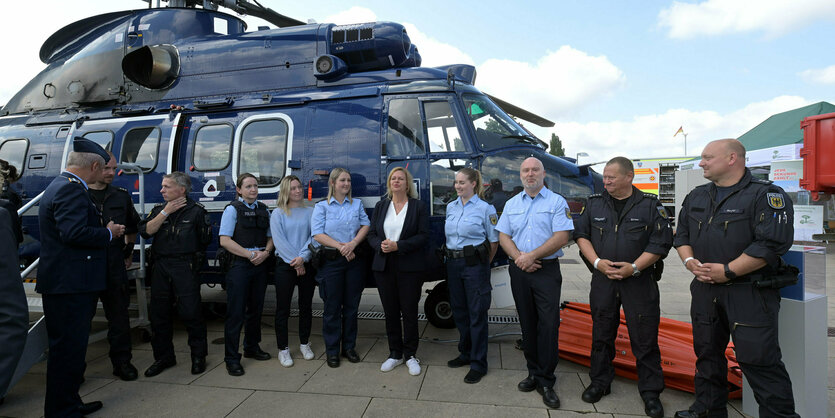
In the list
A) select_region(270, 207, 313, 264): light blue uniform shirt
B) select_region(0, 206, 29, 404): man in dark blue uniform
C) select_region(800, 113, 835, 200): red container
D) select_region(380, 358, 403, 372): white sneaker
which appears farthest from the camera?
select_region(800, 113, 835, 200): red container

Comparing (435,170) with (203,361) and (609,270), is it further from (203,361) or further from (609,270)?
(203,361)

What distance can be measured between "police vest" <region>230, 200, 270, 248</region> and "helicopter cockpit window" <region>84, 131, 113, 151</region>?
2.71 m

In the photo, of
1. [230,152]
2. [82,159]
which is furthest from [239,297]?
[230,152]

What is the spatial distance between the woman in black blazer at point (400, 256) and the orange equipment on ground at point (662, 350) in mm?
1526

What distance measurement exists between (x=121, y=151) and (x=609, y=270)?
5857mm

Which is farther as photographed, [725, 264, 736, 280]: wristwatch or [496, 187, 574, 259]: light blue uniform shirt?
[496, 187, 574, 259]: light blue uniform shirt

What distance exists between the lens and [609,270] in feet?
10.7

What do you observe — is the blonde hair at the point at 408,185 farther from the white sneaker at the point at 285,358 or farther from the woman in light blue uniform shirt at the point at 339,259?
the white sneaker at the point at 285,358

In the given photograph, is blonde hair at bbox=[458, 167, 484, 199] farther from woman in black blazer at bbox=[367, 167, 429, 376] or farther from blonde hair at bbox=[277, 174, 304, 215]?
blonde hair at bbox=[277, 174, 304, 215]

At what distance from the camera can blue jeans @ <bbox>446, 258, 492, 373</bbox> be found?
3820 millimetres

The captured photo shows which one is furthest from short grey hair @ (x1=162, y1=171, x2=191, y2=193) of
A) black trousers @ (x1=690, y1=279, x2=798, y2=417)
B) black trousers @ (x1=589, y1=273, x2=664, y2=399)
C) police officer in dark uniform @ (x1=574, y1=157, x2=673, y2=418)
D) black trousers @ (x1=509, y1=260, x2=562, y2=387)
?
black trousers @ (x1=690, y1=279, x2=798, y2=417)

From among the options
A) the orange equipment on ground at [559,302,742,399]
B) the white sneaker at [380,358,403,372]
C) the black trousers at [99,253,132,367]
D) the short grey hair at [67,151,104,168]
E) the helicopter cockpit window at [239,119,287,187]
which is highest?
the helicopter cockpit window at [239,119,287,187]

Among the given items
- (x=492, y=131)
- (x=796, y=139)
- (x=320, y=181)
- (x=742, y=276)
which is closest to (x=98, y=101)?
(x=320, y=181)

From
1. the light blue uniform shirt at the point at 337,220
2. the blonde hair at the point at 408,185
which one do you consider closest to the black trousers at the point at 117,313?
the light blue uniform shirt at the point at 337,220
